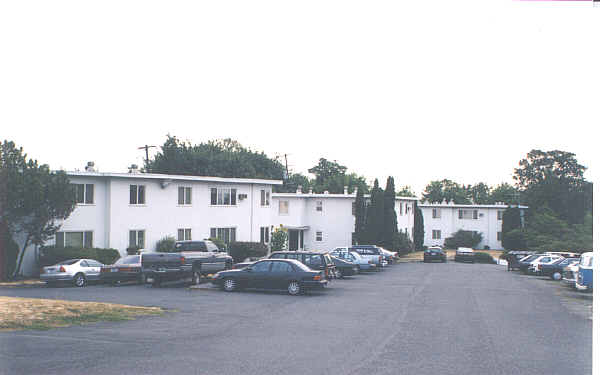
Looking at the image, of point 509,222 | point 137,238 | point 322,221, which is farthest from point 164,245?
point 509,222

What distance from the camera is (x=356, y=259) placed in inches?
1278

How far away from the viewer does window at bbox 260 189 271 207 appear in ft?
132

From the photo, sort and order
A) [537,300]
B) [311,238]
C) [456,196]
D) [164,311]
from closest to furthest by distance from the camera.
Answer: [164,311] < [537,300] < [311,238] < [456,196]

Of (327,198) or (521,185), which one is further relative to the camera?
(521,185)

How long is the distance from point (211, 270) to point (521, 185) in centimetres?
4985

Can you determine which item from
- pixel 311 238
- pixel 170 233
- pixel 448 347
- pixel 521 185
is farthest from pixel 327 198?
pixel 448 347

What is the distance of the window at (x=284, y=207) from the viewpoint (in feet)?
167

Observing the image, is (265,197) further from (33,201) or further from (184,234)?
(33,201)

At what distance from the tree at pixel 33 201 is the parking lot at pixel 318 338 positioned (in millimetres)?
7572

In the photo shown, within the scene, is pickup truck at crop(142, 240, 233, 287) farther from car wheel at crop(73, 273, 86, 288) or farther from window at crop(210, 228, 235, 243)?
window at crop(210, 228, 235, 243)

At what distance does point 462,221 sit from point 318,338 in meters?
58.3

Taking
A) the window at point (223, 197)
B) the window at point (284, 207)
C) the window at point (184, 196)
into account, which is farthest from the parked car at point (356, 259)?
the window at point (284, 207)

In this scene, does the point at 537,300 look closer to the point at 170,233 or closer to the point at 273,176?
the point at 170,233

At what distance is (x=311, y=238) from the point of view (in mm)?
52188
